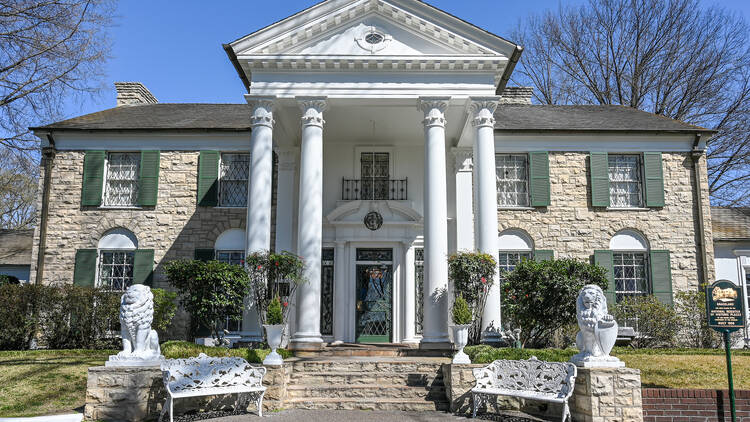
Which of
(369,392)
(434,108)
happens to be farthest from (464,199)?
(369,392)

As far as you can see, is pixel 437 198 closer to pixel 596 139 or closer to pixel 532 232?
pixel 532 232

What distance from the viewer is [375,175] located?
15695 millimetres

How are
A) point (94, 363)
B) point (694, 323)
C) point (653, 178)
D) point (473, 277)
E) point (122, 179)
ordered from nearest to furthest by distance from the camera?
1. point (94, 363)
2. point (473, 277)
3. point (694, 323)
4. point (653, 178)
5. point (122, 179)

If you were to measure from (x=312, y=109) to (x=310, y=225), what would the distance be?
8.13 ft

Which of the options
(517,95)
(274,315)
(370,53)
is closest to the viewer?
(274,315)

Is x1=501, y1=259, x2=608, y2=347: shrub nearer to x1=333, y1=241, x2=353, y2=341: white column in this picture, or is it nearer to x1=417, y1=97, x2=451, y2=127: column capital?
x1=417, y1=97, x2=451, y2=127: column capital

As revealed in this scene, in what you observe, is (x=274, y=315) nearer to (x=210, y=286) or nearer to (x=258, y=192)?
(x=210, y=286)

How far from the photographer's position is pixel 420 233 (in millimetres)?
15000

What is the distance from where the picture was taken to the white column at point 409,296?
14.4m

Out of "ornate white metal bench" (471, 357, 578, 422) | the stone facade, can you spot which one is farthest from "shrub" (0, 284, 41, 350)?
the stone facade

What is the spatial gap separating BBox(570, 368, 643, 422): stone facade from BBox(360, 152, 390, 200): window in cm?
863

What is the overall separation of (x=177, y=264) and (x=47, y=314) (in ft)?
12.8

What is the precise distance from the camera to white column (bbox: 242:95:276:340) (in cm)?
1192

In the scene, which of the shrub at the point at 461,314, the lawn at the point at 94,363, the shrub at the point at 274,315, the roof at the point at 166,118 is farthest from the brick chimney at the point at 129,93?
the shrub at the point at 461,314
